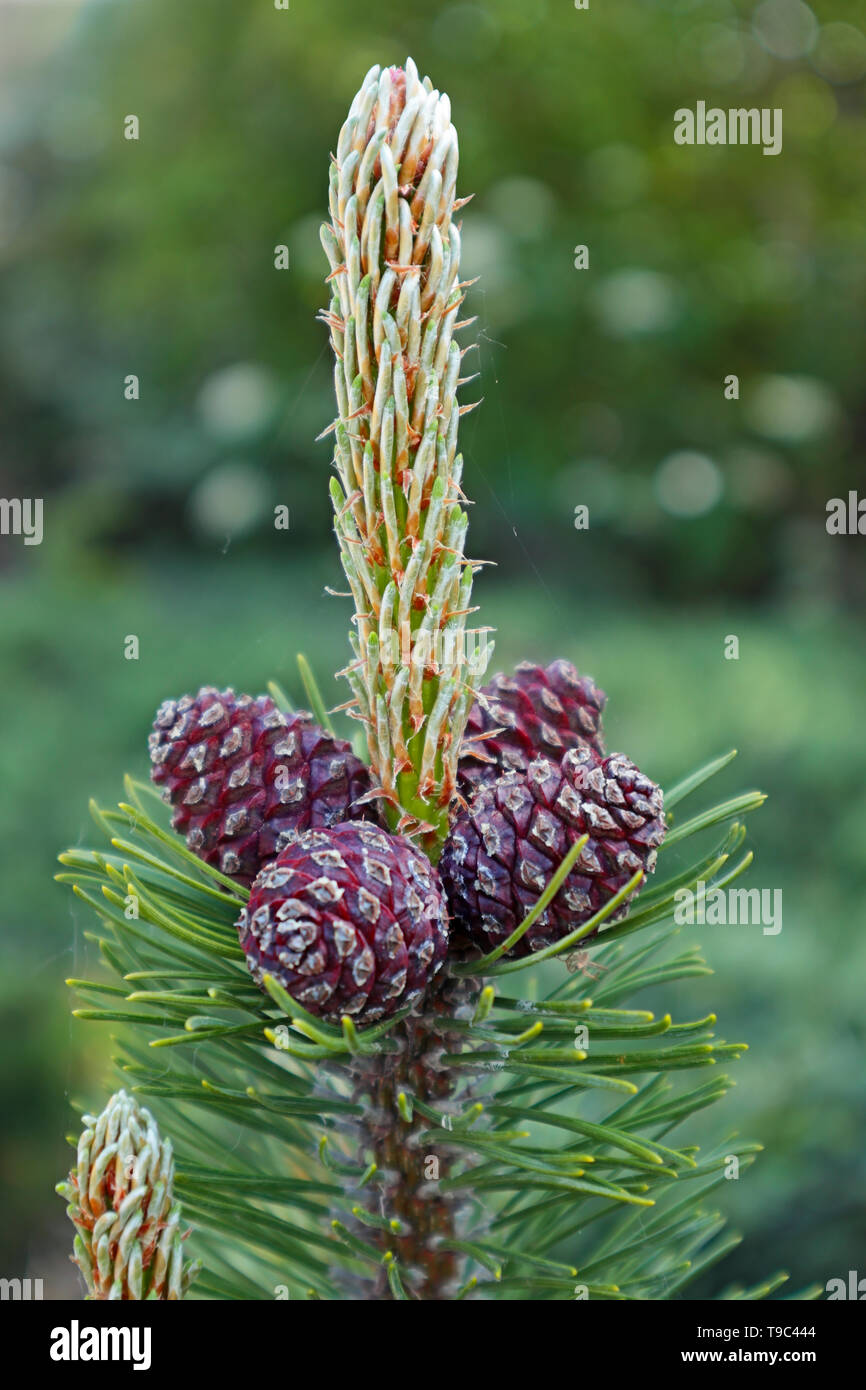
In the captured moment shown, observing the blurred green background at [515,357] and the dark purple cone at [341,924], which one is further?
the blurred green background at [515,357]

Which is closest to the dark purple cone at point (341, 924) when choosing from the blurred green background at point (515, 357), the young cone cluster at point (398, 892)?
the young cone cluster at point (398, 892)

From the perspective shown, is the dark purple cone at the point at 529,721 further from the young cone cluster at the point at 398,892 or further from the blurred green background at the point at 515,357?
→ the blurred green background at the point at 515,357

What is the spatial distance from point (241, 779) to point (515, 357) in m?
1.39

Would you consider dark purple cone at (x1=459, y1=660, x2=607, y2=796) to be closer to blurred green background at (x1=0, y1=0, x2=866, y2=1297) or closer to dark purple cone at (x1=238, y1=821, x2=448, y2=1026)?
dark purple cone at (x1=238, y1=821, x2=448, y2=1026)

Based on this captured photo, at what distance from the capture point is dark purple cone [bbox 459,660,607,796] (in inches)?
12.3

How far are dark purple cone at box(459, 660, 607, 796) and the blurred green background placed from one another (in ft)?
2.96

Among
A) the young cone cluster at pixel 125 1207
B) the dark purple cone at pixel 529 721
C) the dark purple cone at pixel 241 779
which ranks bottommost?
the young cone cluster at pixel 125 1207

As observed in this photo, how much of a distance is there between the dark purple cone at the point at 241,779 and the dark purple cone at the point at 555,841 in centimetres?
4

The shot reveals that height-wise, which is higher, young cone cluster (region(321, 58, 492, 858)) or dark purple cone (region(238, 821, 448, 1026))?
young cone cluster (region(321, 58, 492, 858))

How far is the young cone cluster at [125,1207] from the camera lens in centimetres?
25

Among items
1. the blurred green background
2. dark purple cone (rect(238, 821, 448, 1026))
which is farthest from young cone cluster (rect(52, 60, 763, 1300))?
the blurred green background

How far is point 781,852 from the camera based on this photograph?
129cm

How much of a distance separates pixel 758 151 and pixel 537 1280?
5.97ft

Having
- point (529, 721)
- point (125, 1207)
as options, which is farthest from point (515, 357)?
point (125, 1207)
